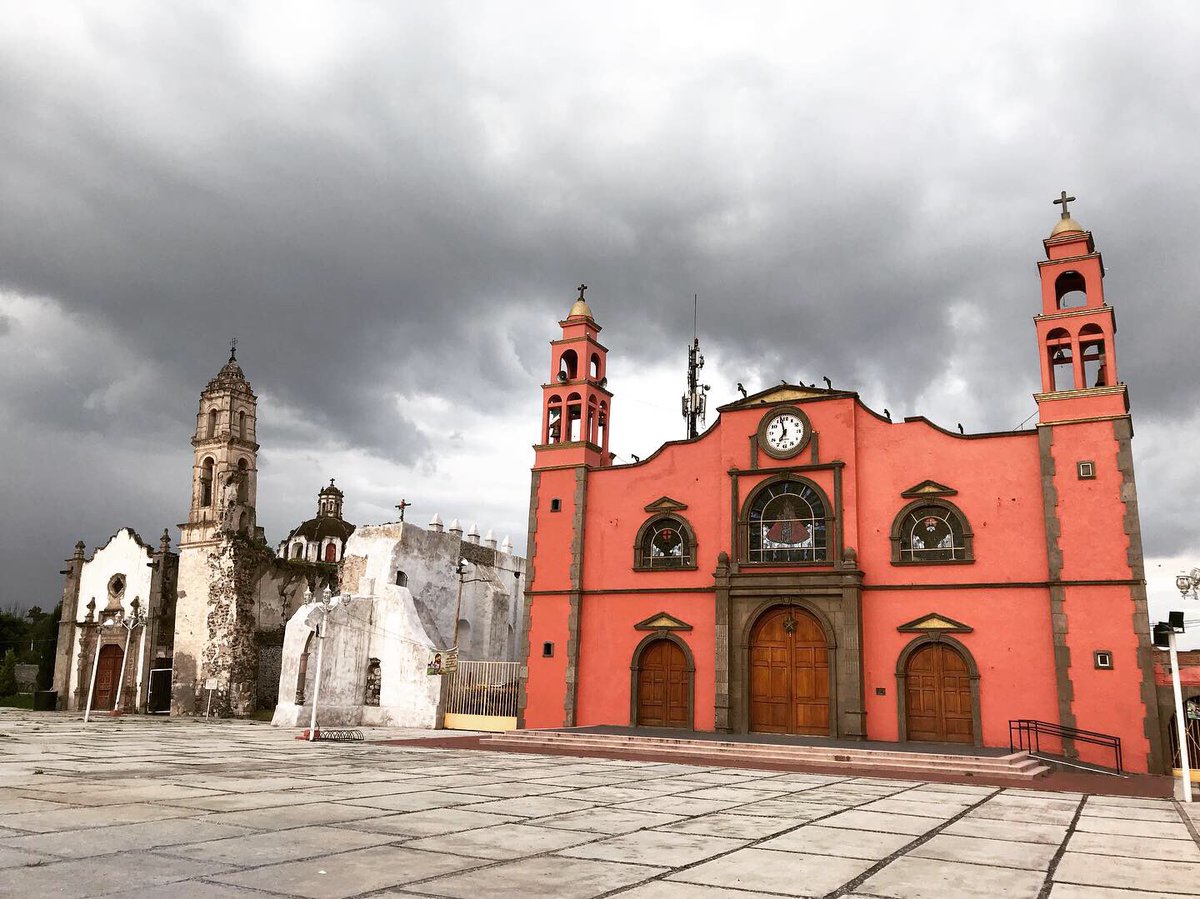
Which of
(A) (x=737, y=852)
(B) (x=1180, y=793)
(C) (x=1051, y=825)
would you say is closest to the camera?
(A) (x=737, y=852)

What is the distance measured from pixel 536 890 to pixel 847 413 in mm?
18309

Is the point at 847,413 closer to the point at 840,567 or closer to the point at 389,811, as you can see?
the point at 840,567

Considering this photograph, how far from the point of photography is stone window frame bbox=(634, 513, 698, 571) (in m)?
23.8

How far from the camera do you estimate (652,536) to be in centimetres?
2458

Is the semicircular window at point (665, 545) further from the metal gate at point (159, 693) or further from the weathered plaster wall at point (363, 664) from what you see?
the metal gate at point (159, 693)

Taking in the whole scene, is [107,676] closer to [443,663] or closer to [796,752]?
[443,663]

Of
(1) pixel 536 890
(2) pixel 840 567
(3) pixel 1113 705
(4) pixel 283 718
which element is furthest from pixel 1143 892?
(4) pixel 283 718

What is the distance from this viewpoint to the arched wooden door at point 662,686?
→ 2305cm

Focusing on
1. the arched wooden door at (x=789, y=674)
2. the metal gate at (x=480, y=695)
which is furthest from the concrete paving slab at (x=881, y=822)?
the metal gate at (x=480, y=695)

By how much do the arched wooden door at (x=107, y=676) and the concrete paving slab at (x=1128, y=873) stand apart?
3699cm

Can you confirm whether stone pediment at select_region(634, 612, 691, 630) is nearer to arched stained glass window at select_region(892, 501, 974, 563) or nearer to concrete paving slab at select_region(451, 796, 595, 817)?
arched stained glass window at select_region(892, 501, 974, 563)

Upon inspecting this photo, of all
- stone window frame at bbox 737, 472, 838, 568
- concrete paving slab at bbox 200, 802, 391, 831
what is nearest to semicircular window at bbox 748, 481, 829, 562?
stone window frame at bbox 737, 472, 838, 568

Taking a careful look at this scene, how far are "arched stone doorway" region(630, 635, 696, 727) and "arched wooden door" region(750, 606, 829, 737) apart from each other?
5.78 ft

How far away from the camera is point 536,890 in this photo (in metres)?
6.01
